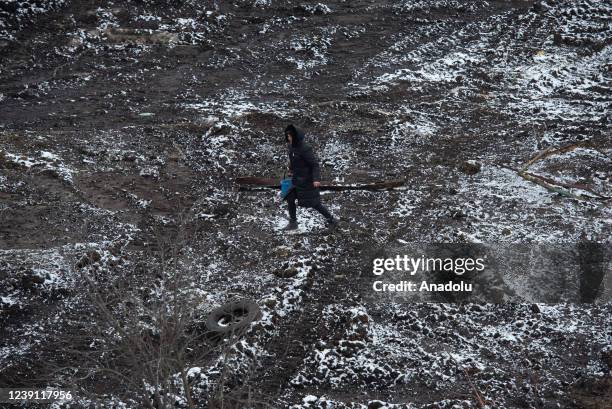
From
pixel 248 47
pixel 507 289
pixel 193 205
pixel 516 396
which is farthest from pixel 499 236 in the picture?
pixel 248 47

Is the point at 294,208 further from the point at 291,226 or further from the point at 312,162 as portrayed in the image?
the point at 312,162

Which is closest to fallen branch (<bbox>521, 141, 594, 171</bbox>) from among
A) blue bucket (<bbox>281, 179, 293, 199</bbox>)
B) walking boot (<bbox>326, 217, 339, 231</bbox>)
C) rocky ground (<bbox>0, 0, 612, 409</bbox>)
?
rocky ground (<bbox>0, 0, 612, 409</bbox>)

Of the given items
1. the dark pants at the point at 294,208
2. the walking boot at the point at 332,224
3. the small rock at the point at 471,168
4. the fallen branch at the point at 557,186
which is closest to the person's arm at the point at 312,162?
the dark pants at the point at 294,208

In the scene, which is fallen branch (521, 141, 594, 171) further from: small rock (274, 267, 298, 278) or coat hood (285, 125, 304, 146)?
small rock (274, 267, 298, 278)

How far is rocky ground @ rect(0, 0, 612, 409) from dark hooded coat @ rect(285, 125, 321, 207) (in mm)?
725

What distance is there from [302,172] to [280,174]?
1.97m

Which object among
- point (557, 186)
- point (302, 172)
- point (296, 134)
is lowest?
point (557, 186)

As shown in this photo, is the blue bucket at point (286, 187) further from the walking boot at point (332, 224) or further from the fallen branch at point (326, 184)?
the fallen branch at point (326, 184)

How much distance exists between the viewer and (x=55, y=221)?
969cm

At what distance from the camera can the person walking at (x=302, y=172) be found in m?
8.70

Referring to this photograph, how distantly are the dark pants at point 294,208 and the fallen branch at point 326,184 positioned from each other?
1090 millimetres

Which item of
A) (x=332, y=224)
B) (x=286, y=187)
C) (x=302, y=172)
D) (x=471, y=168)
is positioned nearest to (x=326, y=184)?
(x=332, y=224)

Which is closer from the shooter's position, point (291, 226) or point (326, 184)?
point (291, 226)

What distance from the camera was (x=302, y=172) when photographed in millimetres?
8922
